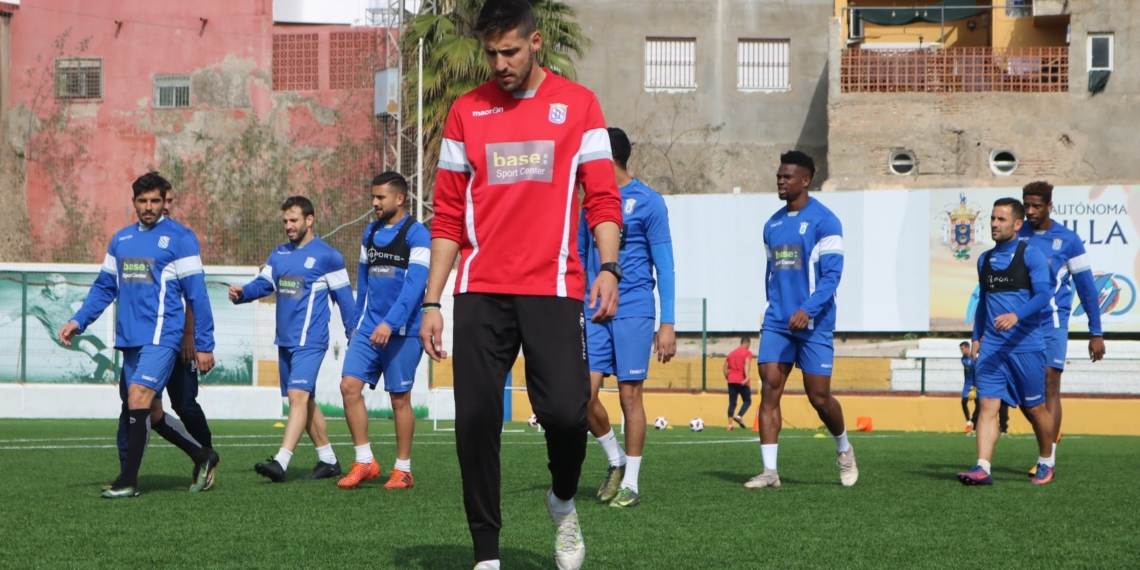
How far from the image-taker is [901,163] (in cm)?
3253

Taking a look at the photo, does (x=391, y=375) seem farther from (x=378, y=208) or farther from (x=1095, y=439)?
(x=1095, y=439)

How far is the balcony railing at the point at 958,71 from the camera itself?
106 ft

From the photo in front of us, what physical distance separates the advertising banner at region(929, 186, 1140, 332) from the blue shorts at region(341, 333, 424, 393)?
22.4 m

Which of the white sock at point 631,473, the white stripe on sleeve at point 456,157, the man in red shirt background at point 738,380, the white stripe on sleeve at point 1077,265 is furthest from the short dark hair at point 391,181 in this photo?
the man in red shirt background at point 738,380

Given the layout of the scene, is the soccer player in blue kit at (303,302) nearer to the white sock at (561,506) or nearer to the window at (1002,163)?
the white sock at (561,506)

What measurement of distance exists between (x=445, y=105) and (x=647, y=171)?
22.3 ft

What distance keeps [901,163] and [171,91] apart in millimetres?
19782

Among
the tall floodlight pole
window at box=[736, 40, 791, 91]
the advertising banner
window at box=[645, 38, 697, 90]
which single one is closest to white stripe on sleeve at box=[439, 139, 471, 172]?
the tall floodlight pole

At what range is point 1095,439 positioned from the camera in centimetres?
1727

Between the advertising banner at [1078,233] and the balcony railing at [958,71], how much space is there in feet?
13.1

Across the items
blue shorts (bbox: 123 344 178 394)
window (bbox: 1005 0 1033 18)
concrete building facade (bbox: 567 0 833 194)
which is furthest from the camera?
concrete building facade (bbox: 567 0 833 194)

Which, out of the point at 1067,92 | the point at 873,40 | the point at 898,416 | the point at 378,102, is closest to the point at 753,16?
the point at 873,40

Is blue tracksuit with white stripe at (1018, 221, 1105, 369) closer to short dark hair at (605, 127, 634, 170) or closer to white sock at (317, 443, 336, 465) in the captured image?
short dark hair at (605, 127, 634, 170)

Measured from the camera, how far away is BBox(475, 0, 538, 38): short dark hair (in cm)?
474
